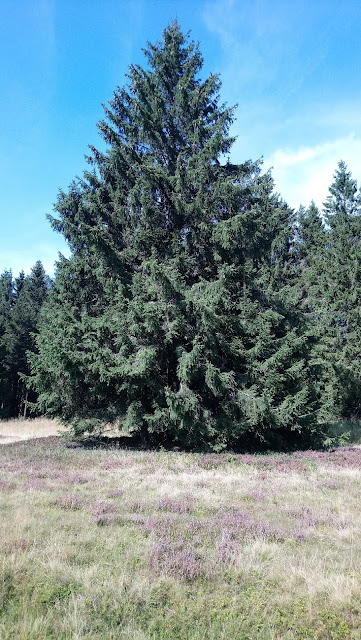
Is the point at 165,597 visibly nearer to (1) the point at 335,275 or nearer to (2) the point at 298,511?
(2) the point at 298,511

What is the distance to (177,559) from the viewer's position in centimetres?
400

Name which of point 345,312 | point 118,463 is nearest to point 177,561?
point 118,463

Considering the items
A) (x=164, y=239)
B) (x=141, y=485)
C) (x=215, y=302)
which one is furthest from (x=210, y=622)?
(x=164, y=239)

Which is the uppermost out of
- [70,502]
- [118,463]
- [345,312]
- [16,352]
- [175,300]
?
[345,312]

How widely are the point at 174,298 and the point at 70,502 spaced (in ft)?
23.1

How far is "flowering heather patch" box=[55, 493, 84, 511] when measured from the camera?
6.02 metres

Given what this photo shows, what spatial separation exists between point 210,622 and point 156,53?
19.1m

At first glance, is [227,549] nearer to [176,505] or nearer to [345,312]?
[176,505]

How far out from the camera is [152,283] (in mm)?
11805

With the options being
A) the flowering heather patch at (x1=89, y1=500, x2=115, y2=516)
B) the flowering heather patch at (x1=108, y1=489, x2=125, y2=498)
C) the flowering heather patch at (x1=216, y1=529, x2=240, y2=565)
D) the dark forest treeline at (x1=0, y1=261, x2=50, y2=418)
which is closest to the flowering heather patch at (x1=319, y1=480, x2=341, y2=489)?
the flowering heather patch at (x1=216, y1=529, x2=240, y2=565)

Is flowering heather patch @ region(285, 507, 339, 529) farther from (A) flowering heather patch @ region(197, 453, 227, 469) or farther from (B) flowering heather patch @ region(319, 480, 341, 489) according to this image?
(A) flowering heather patch @ region(197, 453, 227, 469)

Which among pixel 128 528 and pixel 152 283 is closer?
pixel 128 528

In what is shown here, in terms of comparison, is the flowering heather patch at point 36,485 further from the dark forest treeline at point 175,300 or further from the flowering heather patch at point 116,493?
the dark forest treeline at point 175,300

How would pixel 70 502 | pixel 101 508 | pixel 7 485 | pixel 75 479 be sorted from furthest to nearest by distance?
1. pixel 75 479
2. pixel 7 485
3. pixel 70 502
4. pixel 101 508
